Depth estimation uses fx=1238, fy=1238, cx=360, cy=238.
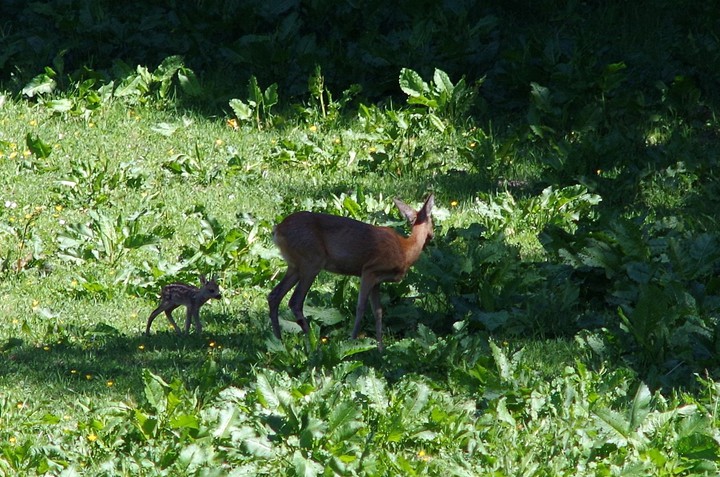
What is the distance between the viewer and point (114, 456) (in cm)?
657

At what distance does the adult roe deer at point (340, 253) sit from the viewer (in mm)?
8414

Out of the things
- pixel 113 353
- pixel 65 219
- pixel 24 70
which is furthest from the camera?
pixel 24 70

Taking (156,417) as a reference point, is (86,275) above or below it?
below

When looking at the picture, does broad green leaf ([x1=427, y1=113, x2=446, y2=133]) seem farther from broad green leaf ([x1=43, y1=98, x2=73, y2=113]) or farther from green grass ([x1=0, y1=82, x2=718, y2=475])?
broad green leaf ([x1=43, y1=98, x2=73, y2=113])

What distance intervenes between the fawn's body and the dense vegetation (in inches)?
5.9

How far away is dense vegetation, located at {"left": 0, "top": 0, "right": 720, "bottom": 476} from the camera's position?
672cm

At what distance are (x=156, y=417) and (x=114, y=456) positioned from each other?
0.36 metres

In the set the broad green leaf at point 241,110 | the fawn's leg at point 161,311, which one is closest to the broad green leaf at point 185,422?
the fawn's leg at point 161,311

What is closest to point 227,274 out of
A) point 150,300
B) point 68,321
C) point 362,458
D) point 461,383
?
point 150,300

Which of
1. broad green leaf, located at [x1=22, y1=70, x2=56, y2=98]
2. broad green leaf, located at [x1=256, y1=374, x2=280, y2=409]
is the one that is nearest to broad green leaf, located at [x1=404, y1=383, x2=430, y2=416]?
broad green leaf, located at [x1=256, y1=374, x2=280, y2=409]

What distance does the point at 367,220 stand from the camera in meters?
10.7

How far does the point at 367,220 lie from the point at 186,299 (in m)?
2.52

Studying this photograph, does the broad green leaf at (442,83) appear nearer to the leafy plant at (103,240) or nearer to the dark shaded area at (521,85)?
the dark shaded area at (521,85)

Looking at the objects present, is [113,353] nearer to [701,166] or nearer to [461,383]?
[461,383]
